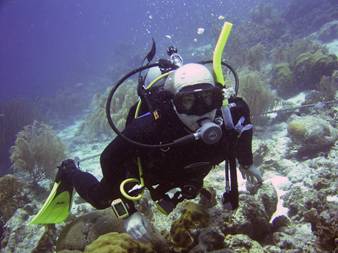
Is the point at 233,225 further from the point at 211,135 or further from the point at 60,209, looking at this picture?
the point at 60,209

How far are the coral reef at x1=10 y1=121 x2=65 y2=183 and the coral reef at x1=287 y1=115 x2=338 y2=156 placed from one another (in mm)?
6739

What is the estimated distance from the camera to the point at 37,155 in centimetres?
898

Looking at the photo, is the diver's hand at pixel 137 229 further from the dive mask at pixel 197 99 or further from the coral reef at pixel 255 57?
the coral reef at pixel 255 57

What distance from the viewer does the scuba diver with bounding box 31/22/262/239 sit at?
304 centimetres

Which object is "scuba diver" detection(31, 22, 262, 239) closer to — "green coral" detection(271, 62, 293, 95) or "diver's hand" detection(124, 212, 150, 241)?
"diver's hand" detection(124, 212, 150, 241)

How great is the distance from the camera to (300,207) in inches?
177

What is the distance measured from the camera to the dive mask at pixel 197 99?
298 cm

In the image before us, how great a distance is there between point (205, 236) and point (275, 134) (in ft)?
18.3

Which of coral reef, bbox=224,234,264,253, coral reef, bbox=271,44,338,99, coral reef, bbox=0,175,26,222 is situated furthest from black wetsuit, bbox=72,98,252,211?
coral reef, bbox=271,44,338,99

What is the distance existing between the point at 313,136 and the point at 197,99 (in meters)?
4.48

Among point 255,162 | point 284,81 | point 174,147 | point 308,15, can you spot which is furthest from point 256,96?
point 308,15

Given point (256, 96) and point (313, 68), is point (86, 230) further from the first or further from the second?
point (313, 68)

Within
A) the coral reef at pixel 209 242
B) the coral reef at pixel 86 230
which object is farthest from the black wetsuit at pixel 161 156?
the coral reef at pixel 209 242

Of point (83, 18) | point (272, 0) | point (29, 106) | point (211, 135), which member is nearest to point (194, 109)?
point (211, 135)
